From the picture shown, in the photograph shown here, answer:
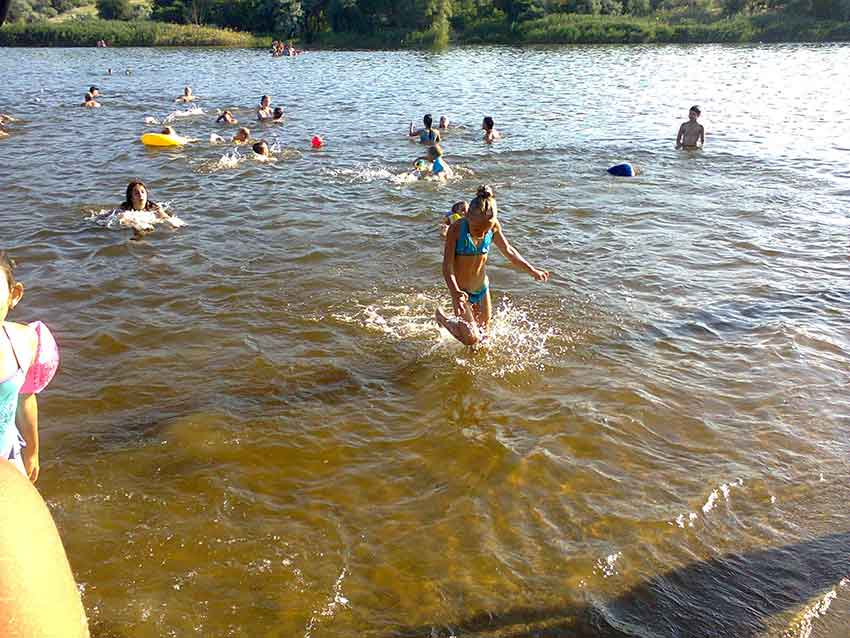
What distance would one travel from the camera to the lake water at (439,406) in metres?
3.85

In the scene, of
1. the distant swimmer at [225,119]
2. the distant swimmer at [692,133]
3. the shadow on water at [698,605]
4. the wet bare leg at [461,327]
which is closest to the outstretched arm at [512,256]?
the wet bare leg at [461,327]

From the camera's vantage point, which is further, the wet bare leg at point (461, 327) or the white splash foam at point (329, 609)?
the wet bare leg at point (461, 327)

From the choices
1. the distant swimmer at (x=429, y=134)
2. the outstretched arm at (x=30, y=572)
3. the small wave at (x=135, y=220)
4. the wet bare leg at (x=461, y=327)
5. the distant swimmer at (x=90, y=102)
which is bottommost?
the wet bare leg at (x=461, y=327)

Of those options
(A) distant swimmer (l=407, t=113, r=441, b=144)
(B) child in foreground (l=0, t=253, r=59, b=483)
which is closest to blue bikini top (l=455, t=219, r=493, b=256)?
(B) child in foreground (l=0, t=253, r=59, b=483)

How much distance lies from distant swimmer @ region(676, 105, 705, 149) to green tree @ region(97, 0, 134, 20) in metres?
75.4

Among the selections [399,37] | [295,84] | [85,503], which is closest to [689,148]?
[85,503]

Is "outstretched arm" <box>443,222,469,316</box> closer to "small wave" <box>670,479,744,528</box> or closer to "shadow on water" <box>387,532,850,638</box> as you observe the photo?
"small wave" <box>670,479,744,528</box>

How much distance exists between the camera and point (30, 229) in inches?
413

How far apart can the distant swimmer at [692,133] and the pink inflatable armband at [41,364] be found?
51.9 ft

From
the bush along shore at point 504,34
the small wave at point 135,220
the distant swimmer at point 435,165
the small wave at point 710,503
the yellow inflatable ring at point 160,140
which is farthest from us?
the bush along shore at point 504,34

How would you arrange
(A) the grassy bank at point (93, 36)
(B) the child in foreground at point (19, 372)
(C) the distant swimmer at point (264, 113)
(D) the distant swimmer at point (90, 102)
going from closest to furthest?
(B) the child in foreground at point (19, 372) → (C) the distant swimmer at point (264, 113) → (D) the distant swimmer at point (90, 102) → (A) the grassy bank at point (93, 36)

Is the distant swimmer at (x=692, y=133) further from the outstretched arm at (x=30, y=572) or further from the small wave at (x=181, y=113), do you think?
the outstretched arm at (x=30, y=572)

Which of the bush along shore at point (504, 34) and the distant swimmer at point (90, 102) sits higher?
the bush along shore at point (504, 34)

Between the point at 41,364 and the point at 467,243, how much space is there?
4210 mm
